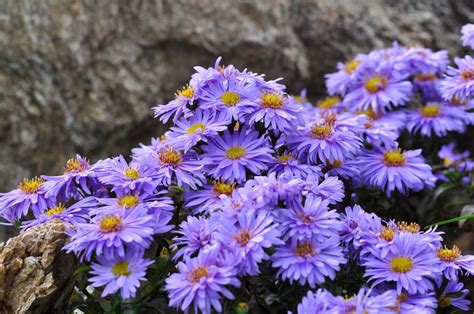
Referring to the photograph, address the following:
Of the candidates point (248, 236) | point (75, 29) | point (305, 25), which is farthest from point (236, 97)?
point (305, 25)

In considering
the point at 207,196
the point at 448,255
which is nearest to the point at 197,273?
the point at 207,196

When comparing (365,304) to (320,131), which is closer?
(365,304)

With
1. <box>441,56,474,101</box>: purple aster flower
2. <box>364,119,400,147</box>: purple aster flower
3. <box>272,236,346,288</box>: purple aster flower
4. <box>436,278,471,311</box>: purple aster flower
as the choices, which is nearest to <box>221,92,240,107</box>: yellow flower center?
<box>272,236,346,288</box>: purple aster flower

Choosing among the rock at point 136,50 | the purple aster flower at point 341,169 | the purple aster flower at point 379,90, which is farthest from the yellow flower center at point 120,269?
Answer: the rock at point 136,50

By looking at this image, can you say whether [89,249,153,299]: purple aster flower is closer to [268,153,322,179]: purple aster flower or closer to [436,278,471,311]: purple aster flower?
[268,153,322,179]: purple aster flower

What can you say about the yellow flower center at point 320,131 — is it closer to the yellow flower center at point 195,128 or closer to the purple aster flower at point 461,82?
the yellow flower center at point 195,128

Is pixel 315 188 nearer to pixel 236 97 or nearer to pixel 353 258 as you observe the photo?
pixel 353 258

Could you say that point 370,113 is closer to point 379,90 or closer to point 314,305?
point 379,90
